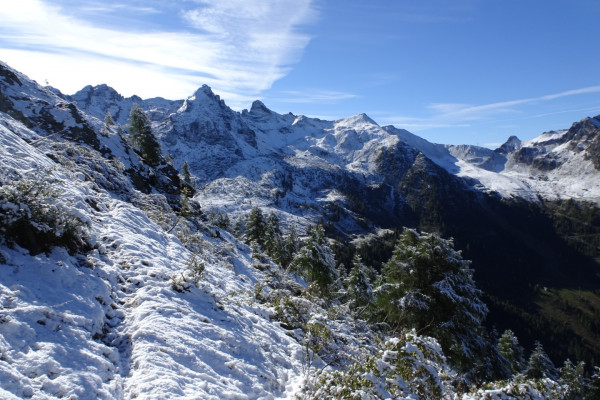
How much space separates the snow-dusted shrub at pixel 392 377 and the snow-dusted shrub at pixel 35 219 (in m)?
7.21

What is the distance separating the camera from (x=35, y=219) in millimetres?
7590

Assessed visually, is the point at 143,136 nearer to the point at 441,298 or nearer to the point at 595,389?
the point at 441,298

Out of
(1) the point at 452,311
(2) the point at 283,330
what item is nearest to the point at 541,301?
(1) the point at 452,311

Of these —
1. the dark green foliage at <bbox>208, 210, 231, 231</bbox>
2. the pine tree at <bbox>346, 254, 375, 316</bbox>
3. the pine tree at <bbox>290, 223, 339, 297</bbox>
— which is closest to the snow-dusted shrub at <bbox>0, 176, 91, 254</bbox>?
the pine tree at <bbox>290, 223, 339, 297</bbox>

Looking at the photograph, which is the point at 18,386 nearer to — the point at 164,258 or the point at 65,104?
the point at 164,258

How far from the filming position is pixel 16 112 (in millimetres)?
21656

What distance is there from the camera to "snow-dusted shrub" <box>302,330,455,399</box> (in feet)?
16.5

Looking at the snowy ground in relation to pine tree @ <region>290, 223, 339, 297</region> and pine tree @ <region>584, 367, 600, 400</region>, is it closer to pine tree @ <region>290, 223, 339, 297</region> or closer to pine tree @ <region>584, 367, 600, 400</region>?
pine tree @ <region>584, 367, 600, 400</region>

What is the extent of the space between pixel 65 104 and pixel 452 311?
32281 mm

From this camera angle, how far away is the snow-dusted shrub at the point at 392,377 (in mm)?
5016

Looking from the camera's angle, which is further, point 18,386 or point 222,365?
point 222,365

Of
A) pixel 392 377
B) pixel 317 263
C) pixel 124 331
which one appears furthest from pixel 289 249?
pixel 392 377

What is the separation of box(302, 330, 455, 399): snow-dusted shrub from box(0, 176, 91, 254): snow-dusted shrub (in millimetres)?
7209

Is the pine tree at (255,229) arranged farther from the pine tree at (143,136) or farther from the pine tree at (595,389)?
the pine tree at (595,389)
